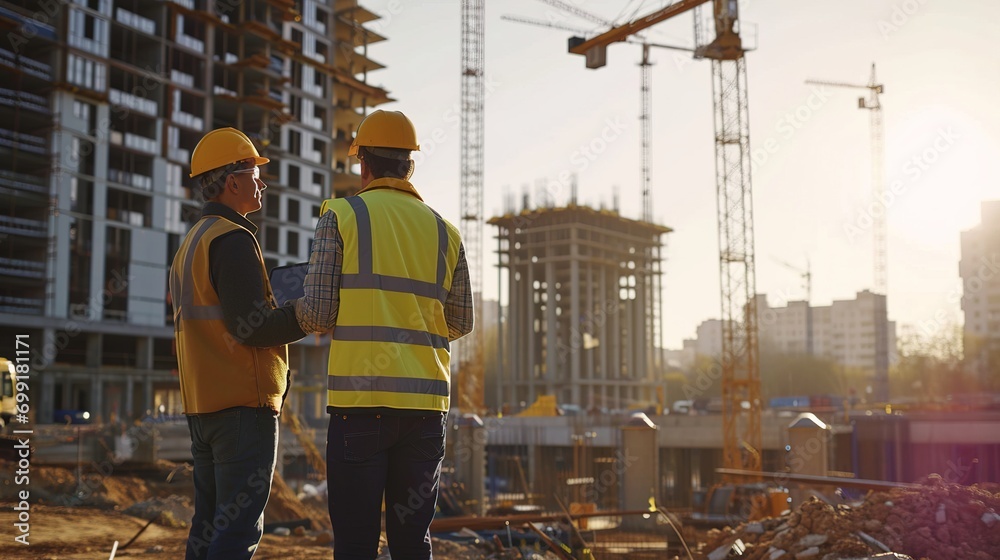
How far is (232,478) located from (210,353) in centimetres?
40

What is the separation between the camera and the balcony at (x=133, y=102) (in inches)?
1644

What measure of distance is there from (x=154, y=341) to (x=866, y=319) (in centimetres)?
13109

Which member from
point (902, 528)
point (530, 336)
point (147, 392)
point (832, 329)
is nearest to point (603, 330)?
point (530, 336)

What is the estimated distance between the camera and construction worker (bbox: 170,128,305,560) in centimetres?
281

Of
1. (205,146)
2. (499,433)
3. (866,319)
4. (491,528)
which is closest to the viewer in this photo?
(205,146)

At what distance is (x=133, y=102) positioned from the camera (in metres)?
42.6

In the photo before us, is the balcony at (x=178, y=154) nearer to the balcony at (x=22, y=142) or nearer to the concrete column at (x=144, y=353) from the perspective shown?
the balcony at (x=22, y=142)

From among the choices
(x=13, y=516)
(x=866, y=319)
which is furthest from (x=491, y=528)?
(x=866, y=319)

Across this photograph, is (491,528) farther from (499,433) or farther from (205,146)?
(499,433)

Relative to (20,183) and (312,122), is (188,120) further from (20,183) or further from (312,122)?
(20,183)

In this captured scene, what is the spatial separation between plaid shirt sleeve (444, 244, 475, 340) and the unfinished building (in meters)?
78.8

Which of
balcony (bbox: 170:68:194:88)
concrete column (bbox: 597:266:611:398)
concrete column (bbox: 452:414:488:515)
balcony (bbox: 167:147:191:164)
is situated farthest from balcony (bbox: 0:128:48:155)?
concrete column (bbox: 597:266:611:398)

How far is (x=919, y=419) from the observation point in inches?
992

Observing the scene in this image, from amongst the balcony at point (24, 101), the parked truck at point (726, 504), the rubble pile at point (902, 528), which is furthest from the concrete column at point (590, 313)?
the rubble pile at point (902, 528)
